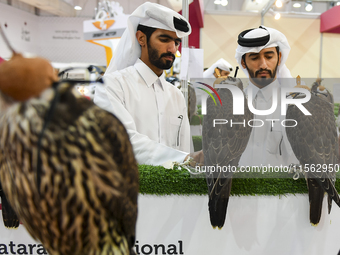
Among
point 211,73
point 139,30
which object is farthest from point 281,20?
point 139,30

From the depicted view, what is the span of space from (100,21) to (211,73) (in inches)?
77.9

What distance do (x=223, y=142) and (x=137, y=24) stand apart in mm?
1045

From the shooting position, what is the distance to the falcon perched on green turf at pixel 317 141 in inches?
37.0

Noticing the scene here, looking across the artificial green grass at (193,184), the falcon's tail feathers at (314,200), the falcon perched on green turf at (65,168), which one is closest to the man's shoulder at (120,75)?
the artificial green grass at (193,184)

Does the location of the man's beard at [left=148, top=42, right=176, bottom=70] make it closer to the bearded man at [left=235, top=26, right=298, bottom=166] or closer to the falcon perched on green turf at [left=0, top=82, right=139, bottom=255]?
the bearded man at [left=235, top=26, right=298, bottom=166]

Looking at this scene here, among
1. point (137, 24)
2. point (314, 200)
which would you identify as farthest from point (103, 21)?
point (314, 200)

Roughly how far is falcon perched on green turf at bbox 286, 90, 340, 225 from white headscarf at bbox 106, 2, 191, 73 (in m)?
0.83

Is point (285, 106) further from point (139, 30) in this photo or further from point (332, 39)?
point (332, 39)

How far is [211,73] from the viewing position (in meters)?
4.57

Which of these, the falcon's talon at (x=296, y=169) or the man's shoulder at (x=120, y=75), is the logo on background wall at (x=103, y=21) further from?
the falcon's talon at (x=296, y=169)

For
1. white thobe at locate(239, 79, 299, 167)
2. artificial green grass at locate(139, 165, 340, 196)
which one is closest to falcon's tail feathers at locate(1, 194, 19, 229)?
artificial green grass at locate(139, 165, 340, 196)

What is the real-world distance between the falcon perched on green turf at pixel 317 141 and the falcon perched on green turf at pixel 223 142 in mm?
195

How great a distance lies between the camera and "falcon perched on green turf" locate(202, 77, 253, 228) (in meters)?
0.90

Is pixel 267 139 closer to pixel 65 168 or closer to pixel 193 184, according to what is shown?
pixel 193 184
